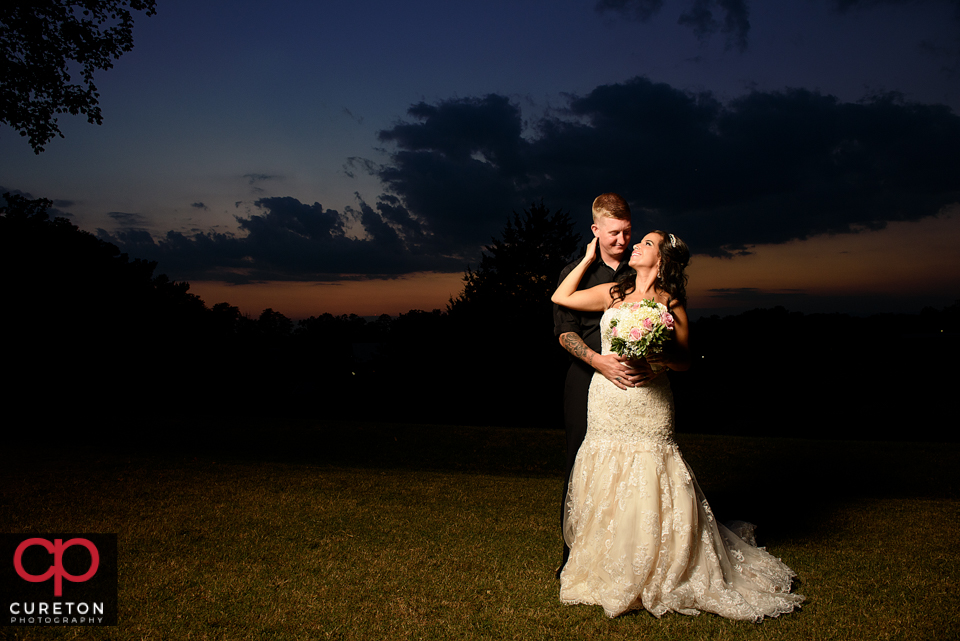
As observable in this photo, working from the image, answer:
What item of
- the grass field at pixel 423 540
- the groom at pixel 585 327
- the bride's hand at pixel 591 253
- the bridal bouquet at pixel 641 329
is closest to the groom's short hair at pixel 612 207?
the groom at pixel 585 327

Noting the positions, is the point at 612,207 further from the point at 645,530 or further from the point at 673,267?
the point at 645,530

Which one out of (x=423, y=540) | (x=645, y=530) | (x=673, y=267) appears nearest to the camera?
(x=645, y=530)

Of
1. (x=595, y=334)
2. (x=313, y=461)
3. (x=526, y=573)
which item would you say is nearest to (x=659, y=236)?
(x=595, y=334)

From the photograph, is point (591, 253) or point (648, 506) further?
point (591, 253)

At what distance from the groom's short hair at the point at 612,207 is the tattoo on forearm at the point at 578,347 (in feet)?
3.22

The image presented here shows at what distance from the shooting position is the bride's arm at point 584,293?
14.0ft

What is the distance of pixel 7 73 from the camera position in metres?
13.0

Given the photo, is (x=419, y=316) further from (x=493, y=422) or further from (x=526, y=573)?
(x=526, y=573)

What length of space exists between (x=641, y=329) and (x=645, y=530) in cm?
148

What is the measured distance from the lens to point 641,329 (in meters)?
3.63

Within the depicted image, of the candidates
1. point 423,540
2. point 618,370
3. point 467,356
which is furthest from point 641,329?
point 467,356

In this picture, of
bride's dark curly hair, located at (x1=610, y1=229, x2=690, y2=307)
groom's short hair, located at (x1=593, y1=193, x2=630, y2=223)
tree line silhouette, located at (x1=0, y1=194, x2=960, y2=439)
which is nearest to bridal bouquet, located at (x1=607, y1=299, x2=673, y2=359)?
bride's dark curly hair, located at (x1=610, y1=229, x2=690, y2=307)

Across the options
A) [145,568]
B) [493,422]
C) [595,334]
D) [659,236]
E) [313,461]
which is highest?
[659,236]

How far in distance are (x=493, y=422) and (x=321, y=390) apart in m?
12.8
